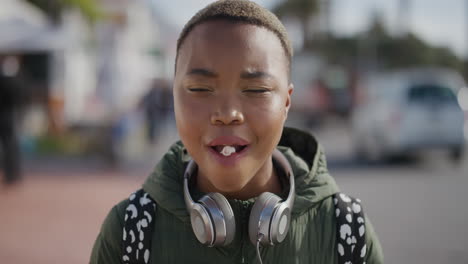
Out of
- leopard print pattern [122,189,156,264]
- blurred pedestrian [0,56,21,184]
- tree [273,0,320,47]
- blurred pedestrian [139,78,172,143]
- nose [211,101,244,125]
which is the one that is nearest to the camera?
nose [211,101,244,125]

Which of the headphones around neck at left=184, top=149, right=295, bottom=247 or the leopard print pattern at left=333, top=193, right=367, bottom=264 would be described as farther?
the leopard print pattern at left=333, top=193, right=367, bottom=264

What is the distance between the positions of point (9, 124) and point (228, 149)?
8.02m

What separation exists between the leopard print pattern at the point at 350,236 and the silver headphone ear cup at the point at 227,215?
36 centimetres

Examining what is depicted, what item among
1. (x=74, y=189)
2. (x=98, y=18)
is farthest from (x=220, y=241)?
(x=98, y=18)

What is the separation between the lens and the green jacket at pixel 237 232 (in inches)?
66.6

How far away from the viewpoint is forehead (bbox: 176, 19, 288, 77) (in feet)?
5.17

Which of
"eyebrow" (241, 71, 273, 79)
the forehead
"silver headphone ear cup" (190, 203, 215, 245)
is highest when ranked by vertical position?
the forehead

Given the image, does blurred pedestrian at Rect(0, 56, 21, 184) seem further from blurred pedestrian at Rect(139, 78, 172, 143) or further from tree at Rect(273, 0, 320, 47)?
tree at Rect(273, 0, 320, 47)

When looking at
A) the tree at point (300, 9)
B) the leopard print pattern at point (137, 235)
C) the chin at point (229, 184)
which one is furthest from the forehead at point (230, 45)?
the tree at point (300, 9)

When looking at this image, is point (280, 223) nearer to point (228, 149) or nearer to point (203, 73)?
point (228, 149)

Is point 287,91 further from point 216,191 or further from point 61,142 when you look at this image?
point 61,142

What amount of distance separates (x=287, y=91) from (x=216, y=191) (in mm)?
399

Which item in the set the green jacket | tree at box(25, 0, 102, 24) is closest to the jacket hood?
the green jacket

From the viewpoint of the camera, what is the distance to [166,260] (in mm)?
1688
